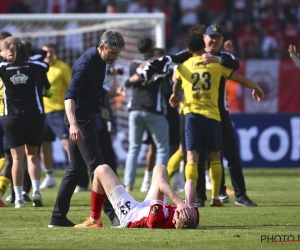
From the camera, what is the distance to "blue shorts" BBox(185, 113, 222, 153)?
35.8 feet

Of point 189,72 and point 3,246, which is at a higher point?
point 189,72

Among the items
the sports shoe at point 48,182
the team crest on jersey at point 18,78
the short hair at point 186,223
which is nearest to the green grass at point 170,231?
the short hair at point 186,223

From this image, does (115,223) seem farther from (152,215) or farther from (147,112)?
(147,112)

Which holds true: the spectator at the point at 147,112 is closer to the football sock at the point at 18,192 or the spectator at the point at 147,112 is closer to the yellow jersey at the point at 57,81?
the yellow jersey at the point at 57,81

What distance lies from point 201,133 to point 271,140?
26.3 ft

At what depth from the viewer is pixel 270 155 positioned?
18734 mm

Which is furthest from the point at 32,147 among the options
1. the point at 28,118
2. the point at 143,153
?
the point at 143,153

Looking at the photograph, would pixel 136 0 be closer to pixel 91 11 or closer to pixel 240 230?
pixel 91 11

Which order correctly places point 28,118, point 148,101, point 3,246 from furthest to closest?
point 148,101 → point 28,118 → point 3,246

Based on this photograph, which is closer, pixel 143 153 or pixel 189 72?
pixel 189 72

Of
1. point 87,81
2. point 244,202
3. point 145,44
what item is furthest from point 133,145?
point 87,81

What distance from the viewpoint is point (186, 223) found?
328 inches

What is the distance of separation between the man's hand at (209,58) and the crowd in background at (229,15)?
14.9 meters

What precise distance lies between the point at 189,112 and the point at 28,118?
2046 millimetres
